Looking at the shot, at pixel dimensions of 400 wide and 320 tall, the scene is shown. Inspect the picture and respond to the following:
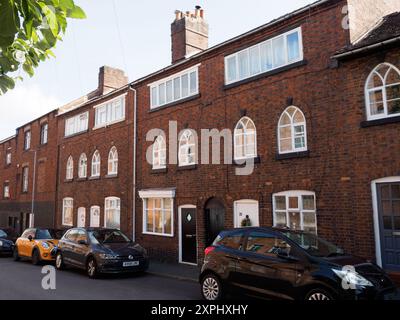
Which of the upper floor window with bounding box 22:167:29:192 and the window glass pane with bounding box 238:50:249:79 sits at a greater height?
the window glass pane with bounding box 238:50:249:79

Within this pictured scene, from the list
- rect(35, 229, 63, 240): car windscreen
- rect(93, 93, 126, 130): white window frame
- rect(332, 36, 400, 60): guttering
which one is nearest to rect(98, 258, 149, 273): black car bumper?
rect(35, 229, 63, 240): car windscreen

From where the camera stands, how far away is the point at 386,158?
9.07 m

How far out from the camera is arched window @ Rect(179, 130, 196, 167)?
14555 millimetres

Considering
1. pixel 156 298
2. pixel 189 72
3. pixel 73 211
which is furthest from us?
pixel 73 211

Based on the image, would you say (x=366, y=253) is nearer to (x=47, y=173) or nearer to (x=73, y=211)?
(x=73, y=211)

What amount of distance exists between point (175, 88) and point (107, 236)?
22.6 feet

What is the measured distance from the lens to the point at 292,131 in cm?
1123

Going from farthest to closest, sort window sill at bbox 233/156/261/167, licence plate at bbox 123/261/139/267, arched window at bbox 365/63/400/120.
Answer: window sill at bbox 233/156/261/167 → licence plate at bbox 123/261/139/267 → arched window at bbox 365/63/400/120

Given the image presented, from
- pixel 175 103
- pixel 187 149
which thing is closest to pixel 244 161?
pixel 187 149

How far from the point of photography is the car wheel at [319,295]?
632 cm

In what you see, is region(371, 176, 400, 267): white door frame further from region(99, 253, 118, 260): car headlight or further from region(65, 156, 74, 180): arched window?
region(65, 156, 74, 180): arched window

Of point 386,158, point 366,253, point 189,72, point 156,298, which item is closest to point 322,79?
point 386,158

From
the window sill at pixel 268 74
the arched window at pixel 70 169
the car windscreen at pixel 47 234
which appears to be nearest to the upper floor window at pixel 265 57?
the window sill at pixel 268 74

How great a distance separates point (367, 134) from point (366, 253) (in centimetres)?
306
